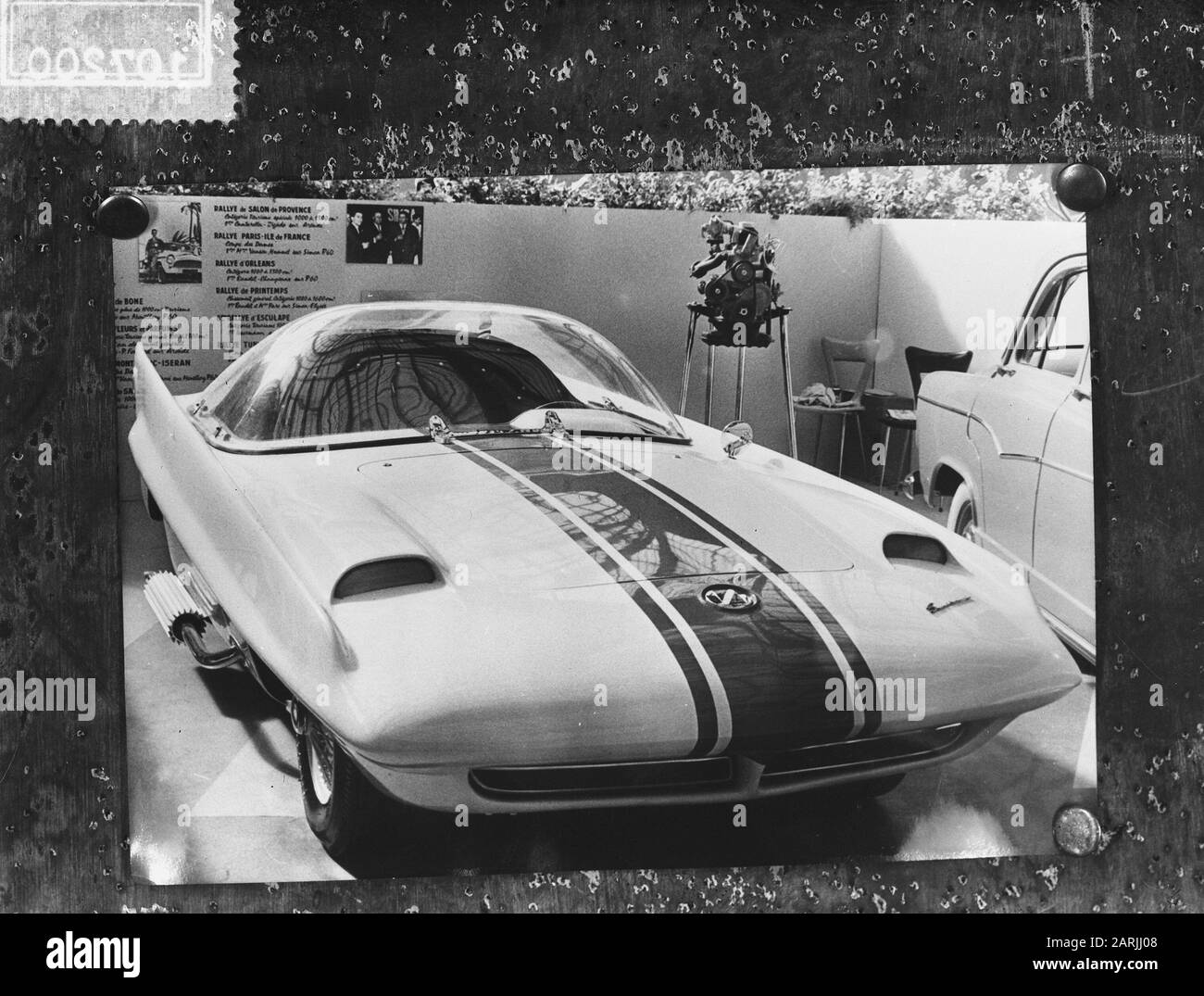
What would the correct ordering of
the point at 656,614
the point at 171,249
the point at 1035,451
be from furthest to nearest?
the point at 1035,451 → the point at 171,249 → the point at 656,614

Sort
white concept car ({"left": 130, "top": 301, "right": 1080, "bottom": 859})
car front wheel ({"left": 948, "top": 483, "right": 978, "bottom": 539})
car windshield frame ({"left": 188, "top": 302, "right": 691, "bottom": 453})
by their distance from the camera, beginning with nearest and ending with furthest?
white concept car ({"left": 130, "top": 301, "right": 1080, "bottom": 859}) → car windshield frame ({"left": 188, "top": 302, "right": 691, "bottom": 453}) → car front wheel ({"left": 948, "top": 483, "right": 978, "bottom": 539})

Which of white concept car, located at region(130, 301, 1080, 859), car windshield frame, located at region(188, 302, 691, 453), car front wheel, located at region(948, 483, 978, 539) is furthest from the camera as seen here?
car front wheel, located at region(948, 483, 978, 539)

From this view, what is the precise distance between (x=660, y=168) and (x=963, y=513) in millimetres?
843

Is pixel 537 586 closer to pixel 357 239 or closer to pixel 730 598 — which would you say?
pixel 730 598

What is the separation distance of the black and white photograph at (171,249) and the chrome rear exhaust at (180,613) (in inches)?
20.7

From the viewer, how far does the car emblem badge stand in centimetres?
173

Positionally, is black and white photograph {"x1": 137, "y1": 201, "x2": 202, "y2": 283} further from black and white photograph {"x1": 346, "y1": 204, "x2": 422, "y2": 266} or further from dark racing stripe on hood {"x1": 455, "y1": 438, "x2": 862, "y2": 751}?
dark racing stripe on hood {"x1": 455, "y1": 438, "x2": 862, "y2": 751}

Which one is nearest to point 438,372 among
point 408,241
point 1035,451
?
point 408,241

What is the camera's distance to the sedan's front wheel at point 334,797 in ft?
5.76

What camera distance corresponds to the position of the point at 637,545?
176 cm

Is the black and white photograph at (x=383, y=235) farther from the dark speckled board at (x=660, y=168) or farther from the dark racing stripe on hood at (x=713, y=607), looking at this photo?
the dark racing stripe on hood at (x=713, y=607)

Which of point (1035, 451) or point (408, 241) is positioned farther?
point (1035, 451)

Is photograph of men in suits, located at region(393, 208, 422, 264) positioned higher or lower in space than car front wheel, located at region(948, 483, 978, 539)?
higher

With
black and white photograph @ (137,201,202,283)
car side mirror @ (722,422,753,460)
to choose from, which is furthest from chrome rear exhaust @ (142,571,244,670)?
car side mirror @ (722,422,753,460)
